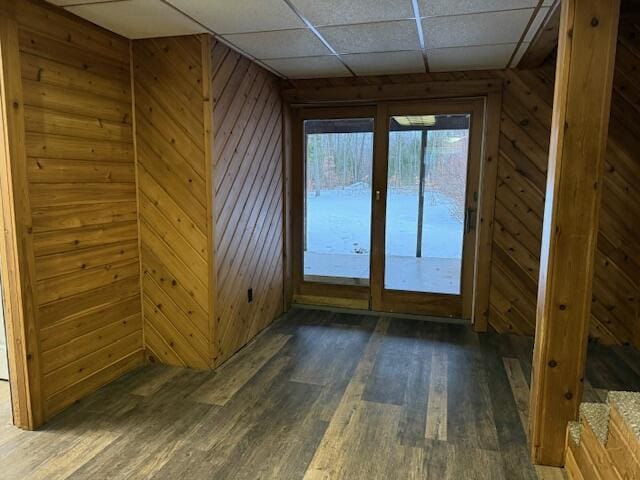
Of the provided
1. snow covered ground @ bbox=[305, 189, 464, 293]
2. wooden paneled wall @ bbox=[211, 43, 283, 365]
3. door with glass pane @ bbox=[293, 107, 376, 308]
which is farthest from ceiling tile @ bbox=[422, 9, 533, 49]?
snow covered ground @ bbox=[305, 189, 464, 293]

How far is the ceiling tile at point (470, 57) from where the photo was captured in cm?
311

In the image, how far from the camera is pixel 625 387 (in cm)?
289

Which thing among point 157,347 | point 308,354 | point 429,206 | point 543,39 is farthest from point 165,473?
point 543,39

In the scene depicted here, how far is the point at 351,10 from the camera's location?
2.41 meters

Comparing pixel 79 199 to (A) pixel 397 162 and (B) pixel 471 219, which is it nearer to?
(A) pixel 397 162

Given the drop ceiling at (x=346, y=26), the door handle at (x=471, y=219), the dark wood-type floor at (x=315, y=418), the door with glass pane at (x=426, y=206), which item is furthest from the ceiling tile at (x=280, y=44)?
the dark wood-type floor at (x=315, y=418)

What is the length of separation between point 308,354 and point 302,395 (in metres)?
0.65

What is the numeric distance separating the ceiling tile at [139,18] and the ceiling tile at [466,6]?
4.51 ft

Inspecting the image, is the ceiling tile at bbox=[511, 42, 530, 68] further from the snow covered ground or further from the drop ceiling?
the snow covered ground

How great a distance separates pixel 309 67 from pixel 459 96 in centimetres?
134

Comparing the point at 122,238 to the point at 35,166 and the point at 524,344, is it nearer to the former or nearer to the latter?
the point at 35,166

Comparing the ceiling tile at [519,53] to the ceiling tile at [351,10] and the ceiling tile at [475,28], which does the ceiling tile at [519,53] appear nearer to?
the ceiling tile at [475,28]

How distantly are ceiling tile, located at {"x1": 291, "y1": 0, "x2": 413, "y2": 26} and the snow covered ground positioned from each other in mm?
A: 1919

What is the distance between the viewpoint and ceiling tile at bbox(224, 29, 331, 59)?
9.16ft
